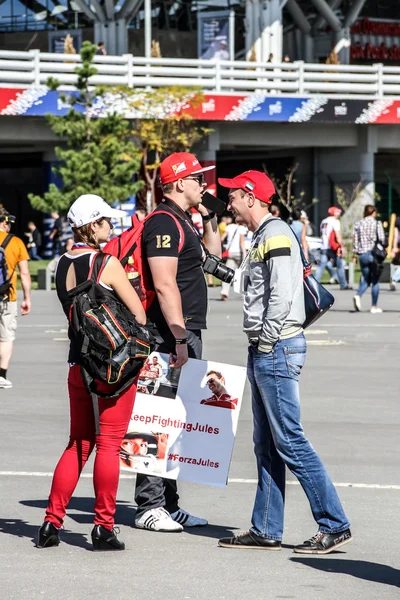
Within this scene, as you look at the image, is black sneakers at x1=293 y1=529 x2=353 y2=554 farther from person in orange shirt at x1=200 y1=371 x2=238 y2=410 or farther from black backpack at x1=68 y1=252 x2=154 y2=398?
black backpack at x1=68 y1=252 x2=154 y2=398

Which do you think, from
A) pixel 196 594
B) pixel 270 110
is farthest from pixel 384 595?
pixel 270 110

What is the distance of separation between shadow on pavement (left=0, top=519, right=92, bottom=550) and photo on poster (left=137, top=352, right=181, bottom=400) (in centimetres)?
81

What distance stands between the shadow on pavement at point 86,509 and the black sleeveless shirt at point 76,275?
1.15 metres

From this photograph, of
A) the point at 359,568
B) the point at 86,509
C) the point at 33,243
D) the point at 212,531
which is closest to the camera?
the point at 359,568

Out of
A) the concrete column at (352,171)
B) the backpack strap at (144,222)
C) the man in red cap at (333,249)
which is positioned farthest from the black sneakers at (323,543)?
the concrete column at (352,171)

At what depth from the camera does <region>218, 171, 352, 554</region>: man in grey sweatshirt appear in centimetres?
574

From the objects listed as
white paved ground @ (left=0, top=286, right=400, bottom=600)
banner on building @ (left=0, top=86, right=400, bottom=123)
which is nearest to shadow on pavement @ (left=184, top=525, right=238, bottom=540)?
white paved ground @ (left=0, top=286, right=400, bottom=600)

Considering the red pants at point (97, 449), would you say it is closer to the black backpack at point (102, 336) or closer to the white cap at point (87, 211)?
the black backpack at point (102, 336)

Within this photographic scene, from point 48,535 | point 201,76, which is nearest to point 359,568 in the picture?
point 48,535

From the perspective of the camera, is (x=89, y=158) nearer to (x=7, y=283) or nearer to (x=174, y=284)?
(x=7, y=283)

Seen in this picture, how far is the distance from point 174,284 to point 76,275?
581 mm

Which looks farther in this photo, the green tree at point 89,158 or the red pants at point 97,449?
the green tree at point 89,158

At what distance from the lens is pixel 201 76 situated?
3800 centimetres

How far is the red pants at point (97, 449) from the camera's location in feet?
19.1
